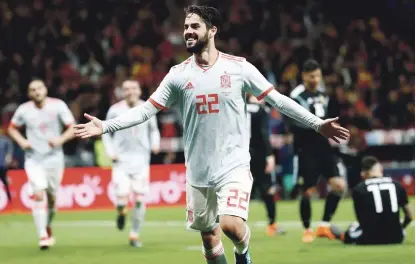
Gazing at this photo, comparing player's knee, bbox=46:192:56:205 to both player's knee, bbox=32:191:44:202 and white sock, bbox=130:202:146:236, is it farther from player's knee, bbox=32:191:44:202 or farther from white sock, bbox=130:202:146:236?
white sock, bbox=130:202:146:236

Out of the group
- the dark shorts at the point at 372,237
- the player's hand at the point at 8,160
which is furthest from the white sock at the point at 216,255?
the player's hand at the point at 8,160

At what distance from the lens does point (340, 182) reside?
45.5 ft

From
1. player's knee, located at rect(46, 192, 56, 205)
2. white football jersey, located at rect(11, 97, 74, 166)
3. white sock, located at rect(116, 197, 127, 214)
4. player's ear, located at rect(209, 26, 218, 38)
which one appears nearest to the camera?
player's ear, located at rect(209, 26, 218, 38)

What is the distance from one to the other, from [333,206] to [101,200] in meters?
8.79

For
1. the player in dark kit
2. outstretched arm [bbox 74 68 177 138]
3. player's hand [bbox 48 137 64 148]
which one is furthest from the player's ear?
player's hand [bbox 48 137 64 148]

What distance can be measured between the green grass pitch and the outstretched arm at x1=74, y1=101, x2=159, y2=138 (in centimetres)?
329

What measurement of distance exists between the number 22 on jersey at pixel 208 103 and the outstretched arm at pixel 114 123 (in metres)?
0.48

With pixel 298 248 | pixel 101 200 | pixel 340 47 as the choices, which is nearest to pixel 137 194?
pixel 298 248

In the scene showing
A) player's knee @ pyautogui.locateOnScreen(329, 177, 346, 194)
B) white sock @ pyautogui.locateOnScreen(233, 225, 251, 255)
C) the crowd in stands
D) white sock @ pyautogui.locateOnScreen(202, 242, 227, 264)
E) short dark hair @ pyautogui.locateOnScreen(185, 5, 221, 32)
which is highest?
the crowd in stands

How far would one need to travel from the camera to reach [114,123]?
336 inches

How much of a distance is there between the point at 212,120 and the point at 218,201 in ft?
2.37

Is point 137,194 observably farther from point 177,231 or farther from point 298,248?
point 298,248

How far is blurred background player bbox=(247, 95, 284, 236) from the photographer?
14.9 m

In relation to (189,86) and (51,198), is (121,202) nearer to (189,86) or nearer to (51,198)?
(51,198)
